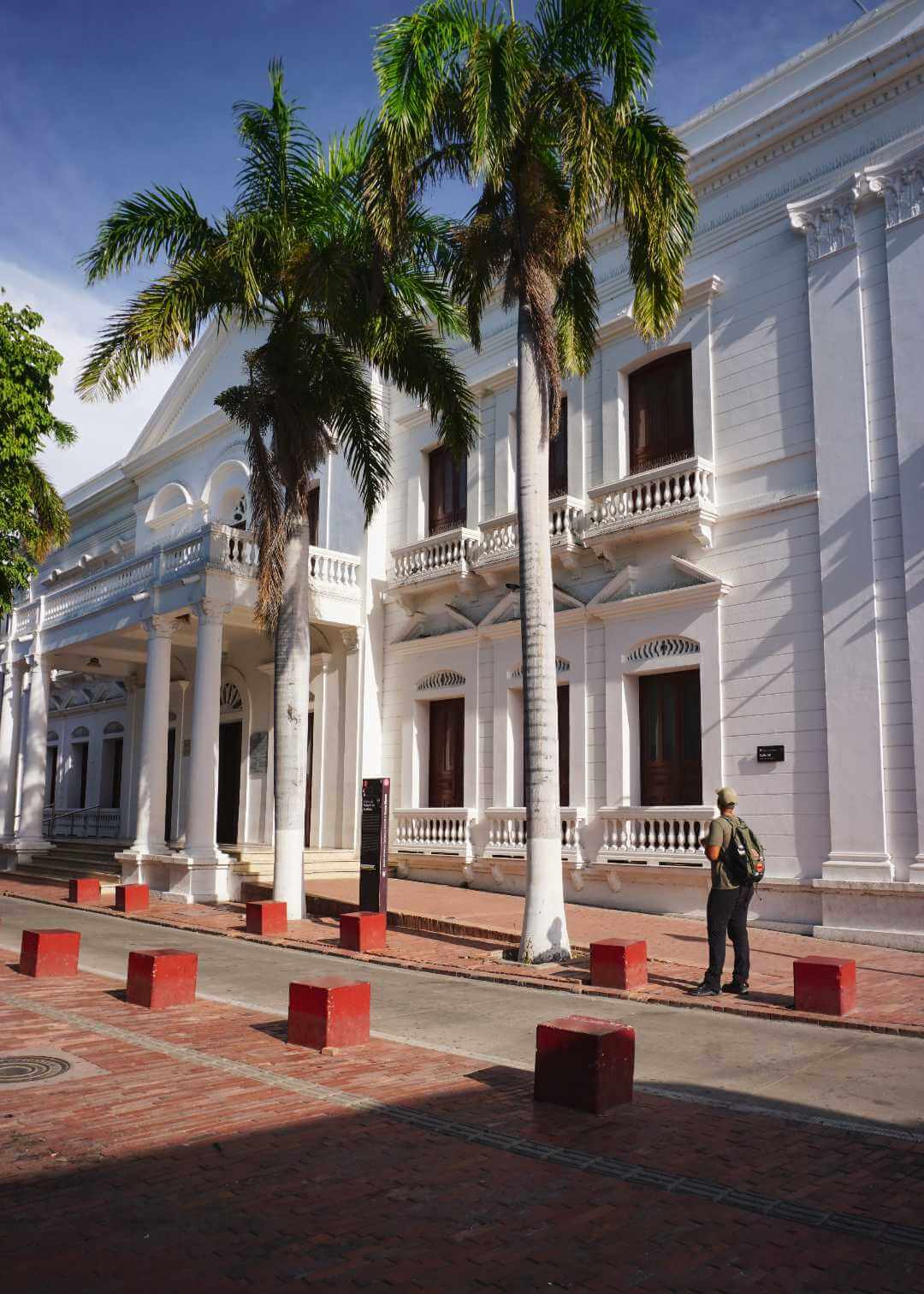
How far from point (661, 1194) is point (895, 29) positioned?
15.3m

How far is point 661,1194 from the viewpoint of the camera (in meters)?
4.83

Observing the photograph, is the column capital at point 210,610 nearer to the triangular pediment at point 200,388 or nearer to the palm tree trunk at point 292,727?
the palm tree trunk at point 292,727

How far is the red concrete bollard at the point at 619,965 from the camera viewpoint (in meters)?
10.3

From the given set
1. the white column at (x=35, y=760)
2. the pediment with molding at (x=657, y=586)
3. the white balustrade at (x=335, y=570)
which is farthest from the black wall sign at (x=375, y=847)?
the white column at (x=35, y=760)

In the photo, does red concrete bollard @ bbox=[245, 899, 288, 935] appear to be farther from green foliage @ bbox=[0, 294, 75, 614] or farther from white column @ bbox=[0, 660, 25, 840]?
white column @ bbox=[0, 660, 25, 840]

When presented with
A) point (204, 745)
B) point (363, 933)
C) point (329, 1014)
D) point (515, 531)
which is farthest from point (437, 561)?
point (329, 1014)

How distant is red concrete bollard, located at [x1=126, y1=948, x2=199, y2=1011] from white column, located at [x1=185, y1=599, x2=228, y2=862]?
9.29m

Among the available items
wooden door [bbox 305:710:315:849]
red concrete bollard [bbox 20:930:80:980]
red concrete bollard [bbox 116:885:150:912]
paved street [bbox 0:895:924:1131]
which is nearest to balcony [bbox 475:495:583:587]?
wooden door [bbox 305:710:315:849]

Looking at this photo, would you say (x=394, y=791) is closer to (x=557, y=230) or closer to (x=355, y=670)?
(x=355, y=670)

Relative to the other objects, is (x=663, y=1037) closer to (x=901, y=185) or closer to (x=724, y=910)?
(x=724, y=910)

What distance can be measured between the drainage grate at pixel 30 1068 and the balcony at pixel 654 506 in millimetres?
11775

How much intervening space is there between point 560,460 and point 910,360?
21.9 feet

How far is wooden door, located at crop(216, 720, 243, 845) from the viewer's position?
24953 mm

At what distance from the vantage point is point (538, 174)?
12.5 meters
